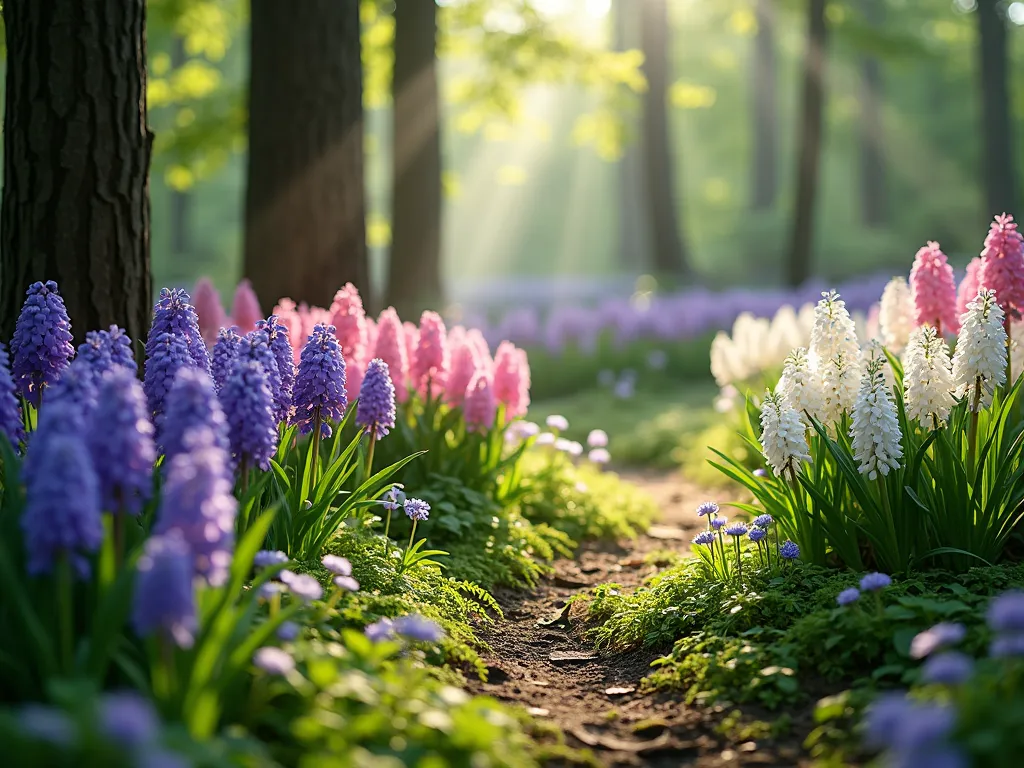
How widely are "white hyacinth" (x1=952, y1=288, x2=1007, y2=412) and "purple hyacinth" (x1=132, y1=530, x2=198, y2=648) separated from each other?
3291 millimetres

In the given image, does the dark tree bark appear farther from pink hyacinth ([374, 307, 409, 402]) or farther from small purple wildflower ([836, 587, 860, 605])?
small purple wildflower ([836, 587, 860, 605])

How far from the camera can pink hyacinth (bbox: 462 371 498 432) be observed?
5.69 meters

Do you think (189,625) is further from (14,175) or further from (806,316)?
(806,316)

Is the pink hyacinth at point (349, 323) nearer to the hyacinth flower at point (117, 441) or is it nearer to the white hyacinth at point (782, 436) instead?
the white hyacinth at point (782, 436)

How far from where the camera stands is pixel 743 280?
102 feet

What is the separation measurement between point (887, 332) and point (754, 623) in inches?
89.7

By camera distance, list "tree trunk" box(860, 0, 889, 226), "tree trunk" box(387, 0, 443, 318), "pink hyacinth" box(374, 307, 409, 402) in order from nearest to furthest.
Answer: "pink hyacinth" box(374, 307, 409, 402) < "tree trunk" box(387, 0, 443, 318) < "tree trunk" box(860, 0, 889, 226)

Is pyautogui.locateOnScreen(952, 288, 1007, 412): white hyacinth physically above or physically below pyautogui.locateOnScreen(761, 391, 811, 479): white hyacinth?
above

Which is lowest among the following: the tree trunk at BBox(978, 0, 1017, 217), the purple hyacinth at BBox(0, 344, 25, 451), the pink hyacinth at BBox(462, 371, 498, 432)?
the pink hyacinth at BBox(462, 371, 498, 432)

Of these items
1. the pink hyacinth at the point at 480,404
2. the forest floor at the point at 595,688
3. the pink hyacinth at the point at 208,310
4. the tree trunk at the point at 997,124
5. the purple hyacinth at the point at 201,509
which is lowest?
the forest floor at the point at 595,688

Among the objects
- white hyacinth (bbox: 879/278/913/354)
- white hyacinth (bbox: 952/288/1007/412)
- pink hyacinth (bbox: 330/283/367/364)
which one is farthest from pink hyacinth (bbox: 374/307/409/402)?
white hyacinth (bbox: 952/288/1007/412)

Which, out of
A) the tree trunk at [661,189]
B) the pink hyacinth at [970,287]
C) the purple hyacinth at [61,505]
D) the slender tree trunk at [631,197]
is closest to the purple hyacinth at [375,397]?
the purple hyacinth at [61,505]

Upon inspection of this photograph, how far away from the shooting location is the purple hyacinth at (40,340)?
394 cm

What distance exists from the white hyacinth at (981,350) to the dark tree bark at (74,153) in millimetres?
4104
